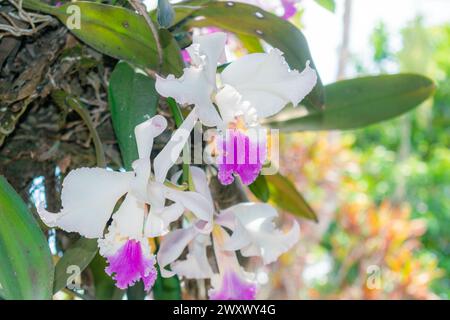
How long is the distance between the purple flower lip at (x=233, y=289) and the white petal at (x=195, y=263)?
0.06ft

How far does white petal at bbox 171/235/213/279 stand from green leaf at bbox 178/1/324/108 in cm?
17

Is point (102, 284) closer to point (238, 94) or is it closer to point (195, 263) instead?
point (195, 263)

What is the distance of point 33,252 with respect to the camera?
20.2 inches

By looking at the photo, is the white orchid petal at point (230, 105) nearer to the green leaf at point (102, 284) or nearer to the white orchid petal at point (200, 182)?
the white orchid petal at point (200, 182)

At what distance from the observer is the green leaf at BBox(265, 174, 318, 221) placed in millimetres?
810

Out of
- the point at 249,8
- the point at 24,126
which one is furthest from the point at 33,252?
the point at 249,8

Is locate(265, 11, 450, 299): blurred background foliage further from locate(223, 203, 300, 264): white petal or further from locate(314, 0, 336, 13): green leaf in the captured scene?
locate(314, 0, 336, 13): green leaf

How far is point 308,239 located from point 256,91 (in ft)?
6.07

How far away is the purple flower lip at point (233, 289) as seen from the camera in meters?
0.61

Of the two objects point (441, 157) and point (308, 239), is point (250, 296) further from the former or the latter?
point (441, 157)

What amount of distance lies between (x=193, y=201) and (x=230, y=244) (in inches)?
3.1

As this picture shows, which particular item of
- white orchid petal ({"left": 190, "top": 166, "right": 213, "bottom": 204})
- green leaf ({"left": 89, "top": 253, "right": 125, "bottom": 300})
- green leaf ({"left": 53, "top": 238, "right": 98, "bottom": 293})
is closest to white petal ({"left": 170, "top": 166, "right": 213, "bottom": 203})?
white orchid petal ({"left": 190, "top": 166, "right": 213, "bottom": 204})

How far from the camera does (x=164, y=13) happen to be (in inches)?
22.3

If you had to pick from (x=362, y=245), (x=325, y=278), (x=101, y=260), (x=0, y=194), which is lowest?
(x=325, y=278)
